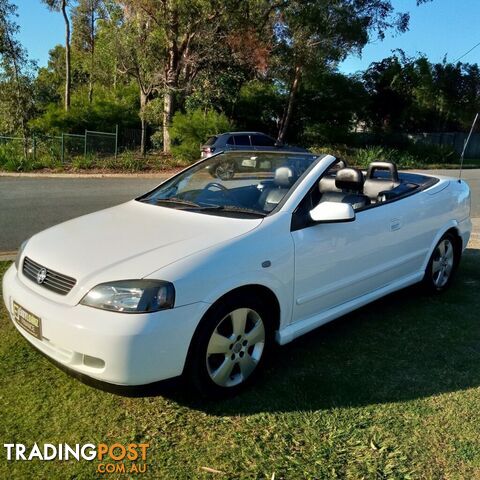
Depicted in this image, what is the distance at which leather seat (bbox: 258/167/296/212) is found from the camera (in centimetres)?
378

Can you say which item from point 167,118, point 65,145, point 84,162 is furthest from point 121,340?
point 167,118

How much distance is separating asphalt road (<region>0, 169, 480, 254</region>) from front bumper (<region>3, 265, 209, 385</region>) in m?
4.37

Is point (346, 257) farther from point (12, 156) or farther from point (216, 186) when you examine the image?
point (12, 156)

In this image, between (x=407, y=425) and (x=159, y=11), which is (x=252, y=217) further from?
(x=159, y=11)

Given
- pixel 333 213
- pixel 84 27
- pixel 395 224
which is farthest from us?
pixel 84 27

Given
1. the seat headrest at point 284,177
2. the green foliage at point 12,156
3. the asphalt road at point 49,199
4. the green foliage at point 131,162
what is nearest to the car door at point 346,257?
the seat headrest at point 284,177

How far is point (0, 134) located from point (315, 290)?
70.9ft

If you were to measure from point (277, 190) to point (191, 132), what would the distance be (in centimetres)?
1952

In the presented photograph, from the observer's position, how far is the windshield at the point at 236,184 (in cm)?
386

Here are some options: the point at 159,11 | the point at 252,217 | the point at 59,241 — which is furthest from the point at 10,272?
the point at 159,11

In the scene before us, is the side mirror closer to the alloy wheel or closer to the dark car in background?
the alloy wheel

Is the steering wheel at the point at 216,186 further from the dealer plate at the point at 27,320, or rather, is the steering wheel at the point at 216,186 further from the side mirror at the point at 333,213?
the dealer plate at the point at 27,320

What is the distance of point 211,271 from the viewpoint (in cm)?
299

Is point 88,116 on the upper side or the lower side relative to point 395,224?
upper
